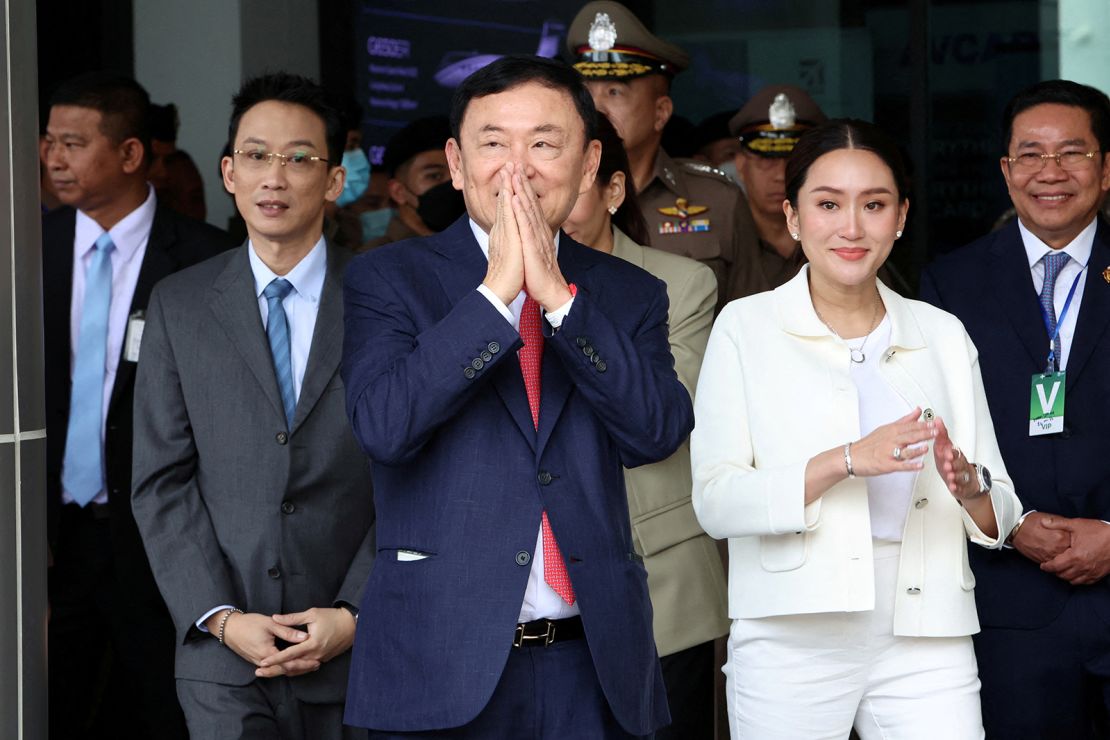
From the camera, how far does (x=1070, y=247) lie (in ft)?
13.7

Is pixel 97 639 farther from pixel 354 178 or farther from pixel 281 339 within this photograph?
pixel 354 178

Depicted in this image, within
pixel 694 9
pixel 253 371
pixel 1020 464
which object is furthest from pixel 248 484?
pixel 694 9

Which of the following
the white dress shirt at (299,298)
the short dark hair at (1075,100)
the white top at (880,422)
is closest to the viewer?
the white top at (880,422)

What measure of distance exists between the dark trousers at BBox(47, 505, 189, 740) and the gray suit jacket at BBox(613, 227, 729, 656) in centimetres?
139

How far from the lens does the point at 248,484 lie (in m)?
3.56

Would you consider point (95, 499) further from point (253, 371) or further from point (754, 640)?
point (754, 640)

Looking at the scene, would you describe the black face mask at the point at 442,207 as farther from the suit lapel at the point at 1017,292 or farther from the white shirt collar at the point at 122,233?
the suit lapel at the point at 1017,292

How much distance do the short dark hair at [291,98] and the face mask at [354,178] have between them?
9.53 ft

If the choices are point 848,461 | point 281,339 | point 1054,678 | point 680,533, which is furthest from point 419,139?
point 848,461

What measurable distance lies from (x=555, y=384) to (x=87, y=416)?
228 centimetres

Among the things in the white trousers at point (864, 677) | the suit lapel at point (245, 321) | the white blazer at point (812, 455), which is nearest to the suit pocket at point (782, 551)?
the white blazer at point (812, 455)

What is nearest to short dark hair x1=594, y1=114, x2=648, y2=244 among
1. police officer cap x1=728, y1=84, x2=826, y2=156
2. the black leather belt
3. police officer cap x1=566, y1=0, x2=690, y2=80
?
police officer cap x1=566, y1=0, x2=690, y2=80

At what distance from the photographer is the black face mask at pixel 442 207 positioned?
177 inches

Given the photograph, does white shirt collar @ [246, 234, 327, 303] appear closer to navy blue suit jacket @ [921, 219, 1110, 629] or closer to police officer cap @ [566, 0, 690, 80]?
police officer cap @ [566, 0, 690, 80]
